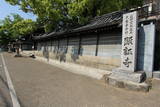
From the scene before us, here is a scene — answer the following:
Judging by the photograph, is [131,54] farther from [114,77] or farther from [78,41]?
[78,41]

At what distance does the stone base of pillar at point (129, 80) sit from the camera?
5980mm

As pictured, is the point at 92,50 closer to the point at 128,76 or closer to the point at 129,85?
the point at 128,76

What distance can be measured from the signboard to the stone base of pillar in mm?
329

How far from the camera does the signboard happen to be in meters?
6.64

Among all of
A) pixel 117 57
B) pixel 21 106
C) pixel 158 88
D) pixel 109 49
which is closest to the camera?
pixel 21 106

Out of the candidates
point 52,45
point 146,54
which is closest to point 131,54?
point 146,54

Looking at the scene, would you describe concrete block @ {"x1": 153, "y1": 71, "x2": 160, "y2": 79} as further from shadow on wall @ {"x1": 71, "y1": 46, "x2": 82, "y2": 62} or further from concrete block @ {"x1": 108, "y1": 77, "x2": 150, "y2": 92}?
shadow on wall @ {"x1": 71, "y1": 46, "x2": 82, "y2": 62}

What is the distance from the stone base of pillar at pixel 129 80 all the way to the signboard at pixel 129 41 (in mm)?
329

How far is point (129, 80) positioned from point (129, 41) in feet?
5.95

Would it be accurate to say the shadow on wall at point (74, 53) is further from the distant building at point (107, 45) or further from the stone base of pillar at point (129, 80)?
the stone base of pillar at point (129, 80)

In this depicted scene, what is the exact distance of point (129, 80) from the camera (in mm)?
6500

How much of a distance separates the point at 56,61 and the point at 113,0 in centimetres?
799

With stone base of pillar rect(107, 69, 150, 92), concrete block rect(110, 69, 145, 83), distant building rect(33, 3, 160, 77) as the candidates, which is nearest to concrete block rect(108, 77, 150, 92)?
stone base of pillar rect(107, 69, 150, 92)

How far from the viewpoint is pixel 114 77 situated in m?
7.07
